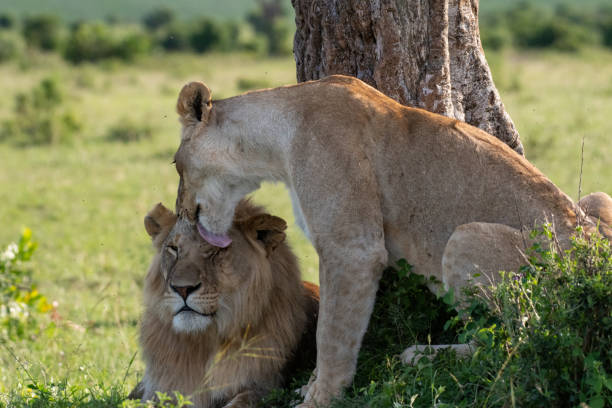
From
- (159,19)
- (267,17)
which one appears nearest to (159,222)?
(267,17)

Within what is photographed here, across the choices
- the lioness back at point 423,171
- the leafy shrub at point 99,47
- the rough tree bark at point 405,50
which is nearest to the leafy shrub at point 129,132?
the rough tree bark at point 405,50

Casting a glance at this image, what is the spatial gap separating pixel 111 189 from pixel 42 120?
4129 mm

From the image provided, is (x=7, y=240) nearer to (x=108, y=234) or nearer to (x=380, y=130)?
(x=108, y=234)

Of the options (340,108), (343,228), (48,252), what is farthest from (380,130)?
(48,252)

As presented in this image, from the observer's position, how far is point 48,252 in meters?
8.39

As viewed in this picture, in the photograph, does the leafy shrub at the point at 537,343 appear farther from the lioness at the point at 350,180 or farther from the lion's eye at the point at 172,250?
the lion's eye at the point at 172,250

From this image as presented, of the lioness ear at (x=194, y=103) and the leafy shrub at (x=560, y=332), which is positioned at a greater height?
the lioness ear at (x=194, y=103)

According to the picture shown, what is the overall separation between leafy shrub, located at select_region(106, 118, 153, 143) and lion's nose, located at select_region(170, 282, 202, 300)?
11.0 metres

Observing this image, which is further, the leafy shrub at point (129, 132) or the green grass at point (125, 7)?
the green grass at point (125, 7)

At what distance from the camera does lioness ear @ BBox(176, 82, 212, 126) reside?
3404 millimetres

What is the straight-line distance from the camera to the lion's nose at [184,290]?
3.44m

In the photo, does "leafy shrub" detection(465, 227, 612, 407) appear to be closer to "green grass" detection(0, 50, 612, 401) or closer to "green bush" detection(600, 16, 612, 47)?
"green grass" detection(0, 50, 612, 401)

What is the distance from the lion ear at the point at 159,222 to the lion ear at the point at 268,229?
1.23 feet

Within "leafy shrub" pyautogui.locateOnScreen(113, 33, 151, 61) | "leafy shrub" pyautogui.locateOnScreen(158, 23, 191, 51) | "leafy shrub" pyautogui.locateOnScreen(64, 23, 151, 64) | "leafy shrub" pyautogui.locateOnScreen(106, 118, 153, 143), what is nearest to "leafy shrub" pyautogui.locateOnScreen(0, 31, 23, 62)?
"leafy shrub" pyautogui.locateOnScreen(64, 23, 151, 64)
